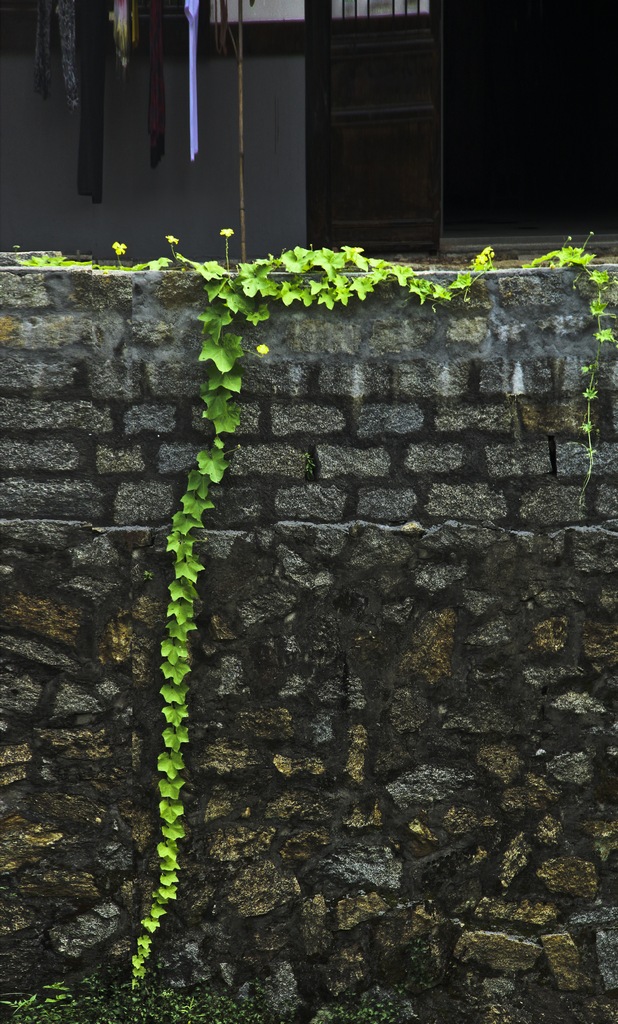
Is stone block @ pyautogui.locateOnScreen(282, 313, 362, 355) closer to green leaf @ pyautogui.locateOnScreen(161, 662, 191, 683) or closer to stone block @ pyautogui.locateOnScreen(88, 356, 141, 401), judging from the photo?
stone block @ pyautogui.locateOnScreen(88, 356, 141, 401)

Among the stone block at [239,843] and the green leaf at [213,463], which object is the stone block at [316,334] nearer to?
the green leaf at [213,463]

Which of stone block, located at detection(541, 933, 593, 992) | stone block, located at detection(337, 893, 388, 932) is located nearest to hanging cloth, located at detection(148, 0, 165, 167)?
stone block, located at detection(337, 893, 388, 932)

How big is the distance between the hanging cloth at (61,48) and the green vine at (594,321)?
155 inches

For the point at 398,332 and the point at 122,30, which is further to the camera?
the point at 122,30

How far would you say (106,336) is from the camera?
3275 millimetres

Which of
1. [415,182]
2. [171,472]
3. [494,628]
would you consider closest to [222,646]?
[171,472]

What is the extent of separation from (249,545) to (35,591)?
25.3 inches

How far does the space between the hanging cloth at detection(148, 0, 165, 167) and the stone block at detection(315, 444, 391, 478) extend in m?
3.72

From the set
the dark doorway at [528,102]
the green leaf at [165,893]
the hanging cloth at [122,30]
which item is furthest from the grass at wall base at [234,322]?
the dark doorway at [528,102]

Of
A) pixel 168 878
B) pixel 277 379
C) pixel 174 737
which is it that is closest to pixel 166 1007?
pixel 168 878

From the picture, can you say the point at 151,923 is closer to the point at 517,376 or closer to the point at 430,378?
the point at 430,378

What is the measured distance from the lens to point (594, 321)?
3.28m

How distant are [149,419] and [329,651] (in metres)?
0.86

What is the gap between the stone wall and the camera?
3.29 meters
